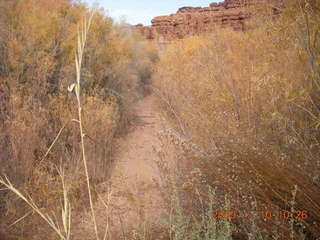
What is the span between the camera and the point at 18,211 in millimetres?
3465

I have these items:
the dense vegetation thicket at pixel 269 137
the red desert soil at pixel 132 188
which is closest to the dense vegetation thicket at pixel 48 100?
the red desert soil at pixel 132 188

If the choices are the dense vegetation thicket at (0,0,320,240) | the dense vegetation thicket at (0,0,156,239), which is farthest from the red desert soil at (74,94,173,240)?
the dense vegetation thicket at (0,0,156,239)

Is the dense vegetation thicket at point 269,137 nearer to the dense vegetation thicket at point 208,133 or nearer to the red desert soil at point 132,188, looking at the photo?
the dense vegetation thicket at point 208,133

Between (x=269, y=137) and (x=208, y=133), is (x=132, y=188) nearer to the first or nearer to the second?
(x=208, y=133)

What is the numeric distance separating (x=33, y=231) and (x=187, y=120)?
7.41 feet

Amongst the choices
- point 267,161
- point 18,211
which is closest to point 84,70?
point 18,211

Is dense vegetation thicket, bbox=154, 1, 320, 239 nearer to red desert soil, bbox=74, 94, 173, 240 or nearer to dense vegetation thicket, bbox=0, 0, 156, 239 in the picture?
red desert soil, bbox=74, 94, 173, 240

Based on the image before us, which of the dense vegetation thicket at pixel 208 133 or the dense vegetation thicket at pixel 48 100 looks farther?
the dense vegetation thicket at pixel 48 100

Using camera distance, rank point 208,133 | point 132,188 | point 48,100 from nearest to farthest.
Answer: point 208,133
point 132,188
point 48,100

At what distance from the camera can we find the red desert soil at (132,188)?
3.39m

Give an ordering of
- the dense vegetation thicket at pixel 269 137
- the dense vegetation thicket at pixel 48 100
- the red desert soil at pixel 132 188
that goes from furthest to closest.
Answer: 1. the dense vegetation thicket at pixel 48 100
2. the red desert soil at pixel 132 188
3. the dense vegetation thicket at pixel 269 137

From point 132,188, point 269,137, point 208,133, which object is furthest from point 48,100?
point 269,137

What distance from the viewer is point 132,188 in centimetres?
454

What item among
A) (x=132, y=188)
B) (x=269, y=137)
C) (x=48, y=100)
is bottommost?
(x=132, y=188)
